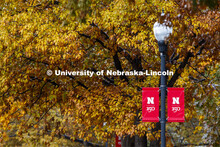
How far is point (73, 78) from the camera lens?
13.8 meters

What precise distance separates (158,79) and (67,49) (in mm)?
3897

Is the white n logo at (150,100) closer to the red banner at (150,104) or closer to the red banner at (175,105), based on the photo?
the red banner at (150,104)

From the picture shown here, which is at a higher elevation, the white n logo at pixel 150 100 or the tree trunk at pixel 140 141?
the white n logo at pixel 150 100

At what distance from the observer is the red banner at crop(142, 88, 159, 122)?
10180 mm

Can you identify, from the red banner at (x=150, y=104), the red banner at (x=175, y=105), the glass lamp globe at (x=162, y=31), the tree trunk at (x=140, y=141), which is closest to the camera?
the glass lamp globe at (x=162, y=31)

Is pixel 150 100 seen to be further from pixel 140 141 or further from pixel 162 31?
pixel 140 141

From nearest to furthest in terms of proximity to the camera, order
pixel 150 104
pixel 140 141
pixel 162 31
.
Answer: pixel 162 31
pixel 150 104
pixel 140 141

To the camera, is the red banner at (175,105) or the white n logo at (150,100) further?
the white n logo at (150,100)

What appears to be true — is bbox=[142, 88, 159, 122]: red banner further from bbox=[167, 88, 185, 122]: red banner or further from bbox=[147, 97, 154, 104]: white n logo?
bbox=[167, 88, 185, 122]: red banner

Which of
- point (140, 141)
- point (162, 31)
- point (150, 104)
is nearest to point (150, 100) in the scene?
point (150, 104)

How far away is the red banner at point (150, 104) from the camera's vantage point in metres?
10.2

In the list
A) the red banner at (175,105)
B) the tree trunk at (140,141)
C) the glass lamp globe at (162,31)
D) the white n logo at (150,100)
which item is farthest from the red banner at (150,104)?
the tree trunk at (140,141)

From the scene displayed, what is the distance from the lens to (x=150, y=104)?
1024cm

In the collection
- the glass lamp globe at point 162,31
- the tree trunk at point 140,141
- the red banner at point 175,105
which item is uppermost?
the glass lamp globe at point 162,31
